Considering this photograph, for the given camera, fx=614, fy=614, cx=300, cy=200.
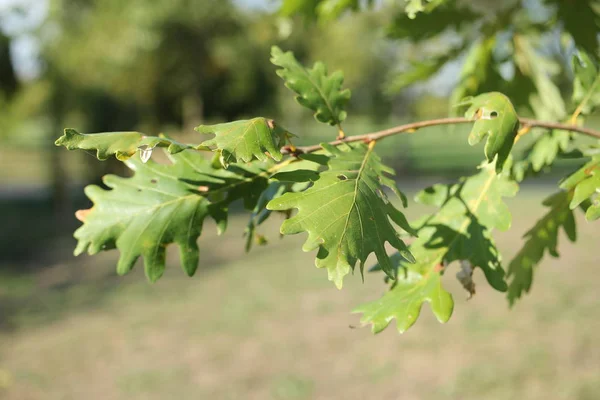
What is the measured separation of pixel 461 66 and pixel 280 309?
586 centimetres

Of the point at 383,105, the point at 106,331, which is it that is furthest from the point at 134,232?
the point at 383,105

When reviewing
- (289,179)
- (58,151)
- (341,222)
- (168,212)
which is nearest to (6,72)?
(58,151)

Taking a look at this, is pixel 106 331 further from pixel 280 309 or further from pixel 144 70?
pixel 144 70

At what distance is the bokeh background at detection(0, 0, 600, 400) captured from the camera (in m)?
5.54

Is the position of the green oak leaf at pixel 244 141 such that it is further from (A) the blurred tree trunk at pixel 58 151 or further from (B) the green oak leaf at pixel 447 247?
(A) the blurred tree trunk at pixel 58 151

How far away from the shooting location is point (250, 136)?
3.34ft

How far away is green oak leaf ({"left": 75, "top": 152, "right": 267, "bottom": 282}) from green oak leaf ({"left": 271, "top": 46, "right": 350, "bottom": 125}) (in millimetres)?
193

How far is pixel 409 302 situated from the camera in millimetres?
1169

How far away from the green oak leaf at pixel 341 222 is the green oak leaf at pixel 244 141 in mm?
84

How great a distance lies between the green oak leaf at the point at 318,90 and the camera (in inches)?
50.9

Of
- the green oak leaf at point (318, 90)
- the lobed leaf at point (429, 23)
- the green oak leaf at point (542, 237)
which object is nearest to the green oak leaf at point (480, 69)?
the lobed leaf at point (429, 23)

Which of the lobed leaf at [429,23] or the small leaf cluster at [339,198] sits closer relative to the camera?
the small leaf cluster at [339,198]

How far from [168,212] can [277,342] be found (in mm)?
5547

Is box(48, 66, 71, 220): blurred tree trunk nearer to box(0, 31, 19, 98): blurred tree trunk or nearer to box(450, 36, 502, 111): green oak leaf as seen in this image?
box(0, 31, 19, 98): blurred tree trunk
